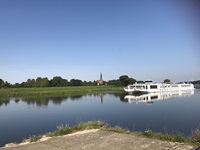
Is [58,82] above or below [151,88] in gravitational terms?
above

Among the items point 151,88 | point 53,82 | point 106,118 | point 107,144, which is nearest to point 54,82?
point 53,82

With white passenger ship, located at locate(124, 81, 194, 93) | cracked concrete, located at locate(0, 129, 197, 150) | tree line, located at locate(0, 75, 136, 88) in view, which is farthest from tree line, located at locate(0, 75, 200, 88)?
cracked concrete, located at locate(0, 129, 197, 150)

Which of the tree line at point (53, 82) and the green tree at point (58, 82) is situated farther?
the green tree at point (58, 82)

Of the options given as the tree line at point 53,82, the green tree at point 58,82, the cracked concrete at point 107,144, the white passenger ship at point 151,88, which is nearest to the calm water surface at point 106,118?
the cracked concrete at point 107,144

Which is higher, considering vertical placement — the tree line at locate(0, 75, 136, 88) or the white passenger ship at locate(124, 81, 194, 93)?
the tree line at locate(0, 75, 136, 88)

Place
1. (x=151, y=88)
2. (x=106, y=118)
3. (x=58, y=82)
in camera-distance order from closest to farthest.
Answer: (x=106, y=118) → (x=151, y=88) → (x=58, y=82)

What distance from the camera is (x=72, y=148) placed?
7199 millimetres

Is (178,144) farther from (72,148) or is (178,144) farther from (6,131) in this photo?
(6,131)

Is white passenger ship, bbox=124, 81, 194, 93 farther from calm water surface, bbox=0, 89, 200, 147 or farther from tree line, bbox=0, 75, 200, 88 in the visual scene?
tree line, bbox=0, 75, 200, 88

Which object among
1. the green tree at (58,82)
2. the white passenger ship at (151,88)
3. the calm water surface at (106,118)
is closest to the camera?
the calm water surface at (106,118)

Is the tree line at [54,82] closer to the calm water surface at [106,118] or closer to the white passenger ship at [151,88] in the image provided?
the white passenger ship at [151,88]

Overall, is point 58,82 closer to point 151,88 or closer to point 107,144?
point 151,88

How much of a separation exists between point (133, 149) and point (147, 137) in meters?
1.56

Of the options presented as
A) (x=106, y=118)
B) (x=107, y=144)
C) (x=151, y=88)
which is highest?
(x=151, y=88)
